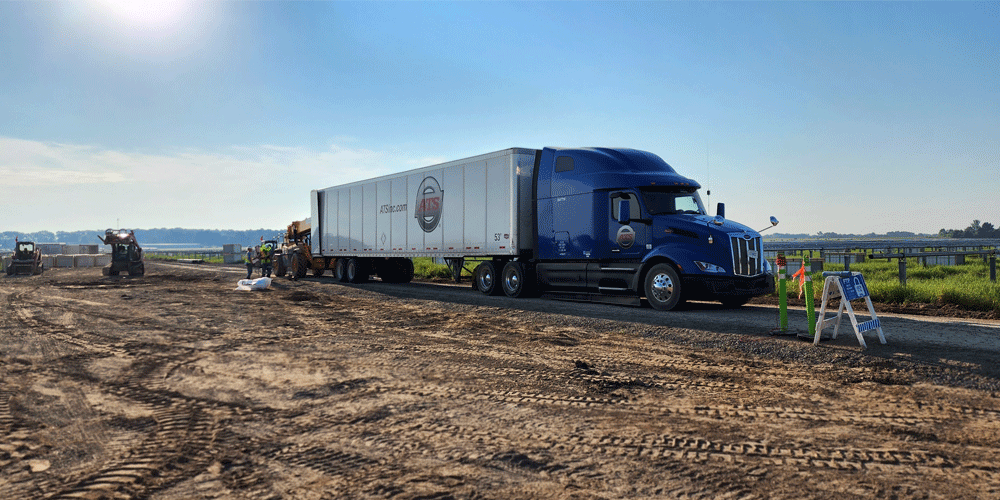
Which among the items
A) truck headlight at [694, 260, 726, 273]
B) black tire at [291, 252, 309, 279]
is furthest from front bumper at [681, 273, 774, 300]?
black tire at [291, 252, 309, 279]

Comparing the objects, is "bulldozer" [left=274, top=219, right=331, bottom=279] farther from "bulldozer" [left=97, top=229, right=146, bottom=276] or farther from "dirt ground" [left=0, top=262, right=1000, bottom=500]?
"dirt ground" [left=0, top=262, right=1000, bottom=500]

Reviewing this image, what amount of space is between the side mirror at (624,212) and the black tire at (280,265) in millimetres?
18362

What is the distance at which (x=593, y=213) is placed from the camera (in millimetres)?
14391

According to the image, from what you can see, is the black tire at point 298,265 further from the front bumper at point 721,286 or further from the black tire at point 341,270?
the front bumper at point 721,286

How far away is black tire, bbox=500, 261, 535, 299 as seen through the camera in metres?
16.2

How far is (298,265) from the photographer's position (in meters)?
26.5

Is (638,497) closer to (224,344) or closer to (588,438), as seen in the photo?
(588,438)

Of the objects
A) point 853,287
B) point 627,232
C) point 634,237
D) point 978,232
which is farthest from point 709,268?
point 978,232

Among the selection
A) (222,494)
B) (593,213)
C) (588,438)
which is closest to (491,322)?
(593,213)

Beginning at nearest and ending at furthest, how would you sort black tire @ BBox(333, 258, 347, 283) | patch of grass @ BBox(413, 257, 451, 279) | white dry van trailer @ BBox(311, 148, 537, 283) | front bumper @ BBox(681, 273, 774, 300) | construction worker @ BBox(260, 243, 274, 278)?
front bumper @ BBox(681, 273, 774, 300), white dry van trailer @ BBox(311, 148, 537, 283), black tire @ BBox(333, 258, 347, 283), patch of grass @ BBox(413, 257, 451, 279), construction worker @ BBox(260, 243, 274, 278)

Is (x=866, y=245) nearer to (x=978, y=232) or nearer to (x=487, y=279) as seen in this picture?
(x=487, y=279)

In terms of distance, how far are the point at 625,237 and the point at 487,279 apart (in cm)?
504

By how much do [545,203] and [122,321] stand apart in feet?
31.3

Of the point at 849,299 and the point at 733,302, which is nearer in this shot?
the point at 849,299
